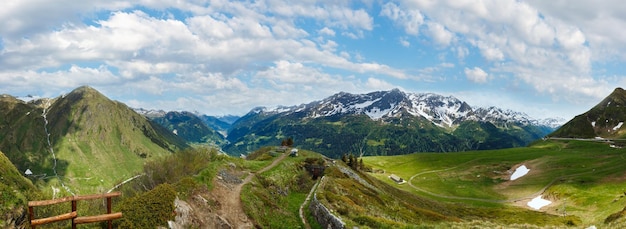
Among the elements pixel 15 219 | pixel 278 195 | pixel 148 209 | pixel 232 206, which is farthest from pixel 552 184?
pixel 15 219

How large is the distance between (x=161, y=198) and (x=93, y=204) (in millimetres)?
73688

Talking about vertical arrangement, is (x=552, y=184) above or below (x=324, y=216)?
below

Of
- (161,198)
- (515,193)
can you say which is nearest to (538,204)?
(515,193)

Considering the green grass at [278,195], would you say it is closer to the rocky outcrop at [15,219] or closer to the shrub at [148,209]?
the shrub at [148,209]

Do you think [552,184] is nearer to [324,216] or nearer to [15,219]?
[324,216]

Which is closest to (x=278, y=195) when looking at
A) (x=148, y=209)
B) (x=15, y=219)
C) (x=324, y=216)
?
(x=324, y=216)

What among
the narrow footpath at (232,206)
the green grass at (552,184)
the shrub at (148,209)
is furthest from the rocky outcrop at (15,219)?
the green grass at (552,184)

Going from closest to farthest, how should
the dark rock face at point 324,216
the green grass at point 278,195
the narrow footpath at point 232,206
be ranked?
1. the dark rock face at point 324,216
2. the narrow footpath at point 232,206
3. the green grass at point 278,195

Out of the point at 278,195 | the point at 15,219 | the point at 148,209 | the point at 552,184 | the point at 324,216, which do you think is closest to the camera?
the point at 148,209

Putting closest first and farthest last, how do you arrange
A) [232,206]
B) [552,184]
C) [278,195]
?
[232,206], [278,195], [552,184]

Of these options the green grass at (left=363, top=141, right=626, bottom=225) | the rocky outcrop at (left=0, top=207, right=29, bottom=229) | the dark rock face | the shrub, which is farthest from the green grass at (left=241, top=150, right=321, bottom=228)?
the green grass at (left=363, top=141, right=626, bottom=225)

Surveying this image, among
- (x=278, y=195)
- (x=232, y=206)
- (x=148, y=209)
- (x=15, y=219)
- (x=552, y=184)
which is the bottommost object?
(x=552, y=184)

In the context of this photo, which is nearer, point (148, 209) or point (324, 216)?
point (148, 209)

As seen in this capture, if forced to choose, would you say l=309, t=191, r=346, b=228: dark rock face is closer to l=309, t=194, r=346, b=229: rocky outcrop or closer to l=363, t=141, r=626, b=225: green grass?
l=309, t=194, r=346, b=229: rocky outcrop
